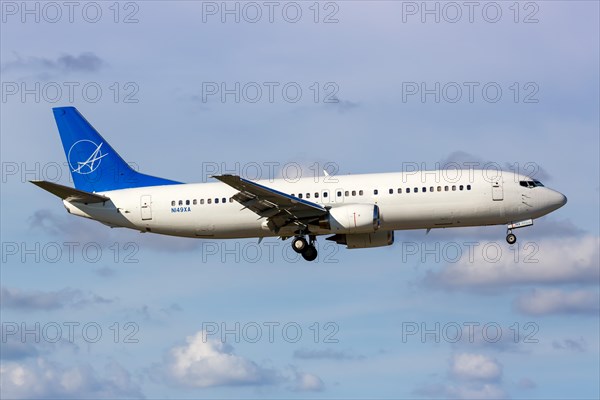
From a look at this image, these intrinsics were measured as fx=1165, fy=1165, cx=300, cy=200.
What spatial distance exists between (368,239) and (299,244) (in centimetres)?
476

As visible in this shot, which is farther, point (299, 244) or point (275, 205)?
point (299, 244)

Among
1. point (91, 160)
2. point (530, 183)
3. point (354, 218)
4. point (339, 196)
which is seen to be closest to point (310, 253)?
point (339, 196)

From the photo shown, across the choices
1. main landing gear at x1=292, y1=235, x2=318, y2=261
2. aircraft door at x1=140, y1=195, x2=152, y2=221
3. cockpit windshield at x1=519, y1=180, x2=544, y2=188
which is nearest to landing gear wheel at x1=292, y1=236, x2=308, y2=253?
main landing gear at x1=292, y1=235, x2=318, y2=261

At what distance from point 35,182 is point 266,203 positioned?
14.0 metres

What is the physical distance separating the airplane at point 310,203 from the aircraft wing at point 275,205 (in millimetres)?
62

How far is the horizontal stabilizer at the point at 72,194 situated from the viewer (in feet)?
242

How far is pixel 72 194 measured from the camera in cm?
7525

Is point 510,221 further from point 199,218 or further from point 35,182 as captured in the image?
point 35,182

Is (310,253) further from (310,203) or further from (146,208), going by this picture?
(146,208)

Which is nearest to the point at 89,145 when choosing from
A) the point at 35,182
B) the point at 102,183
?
the point at 102,183

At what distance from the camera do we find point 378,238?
76.3 metres

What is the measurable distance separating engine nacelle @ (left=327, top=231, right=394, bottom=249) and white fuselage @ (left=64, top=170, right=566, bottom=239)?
3.49m

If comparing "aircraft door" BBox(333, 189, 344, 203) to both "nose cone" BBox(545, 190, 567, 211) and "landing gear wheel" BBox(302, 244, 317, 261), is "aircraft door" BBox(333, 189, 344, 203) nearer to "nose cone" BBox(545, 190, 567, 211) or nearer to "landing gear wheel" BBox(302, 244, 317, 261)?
"landing gear wheel" BBox(302, 244, 317, 261)

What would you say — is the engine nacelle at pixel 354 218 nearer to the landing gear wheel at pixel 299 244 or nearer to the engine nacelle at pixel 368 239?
the landing gear wheel at pixel 299 244
